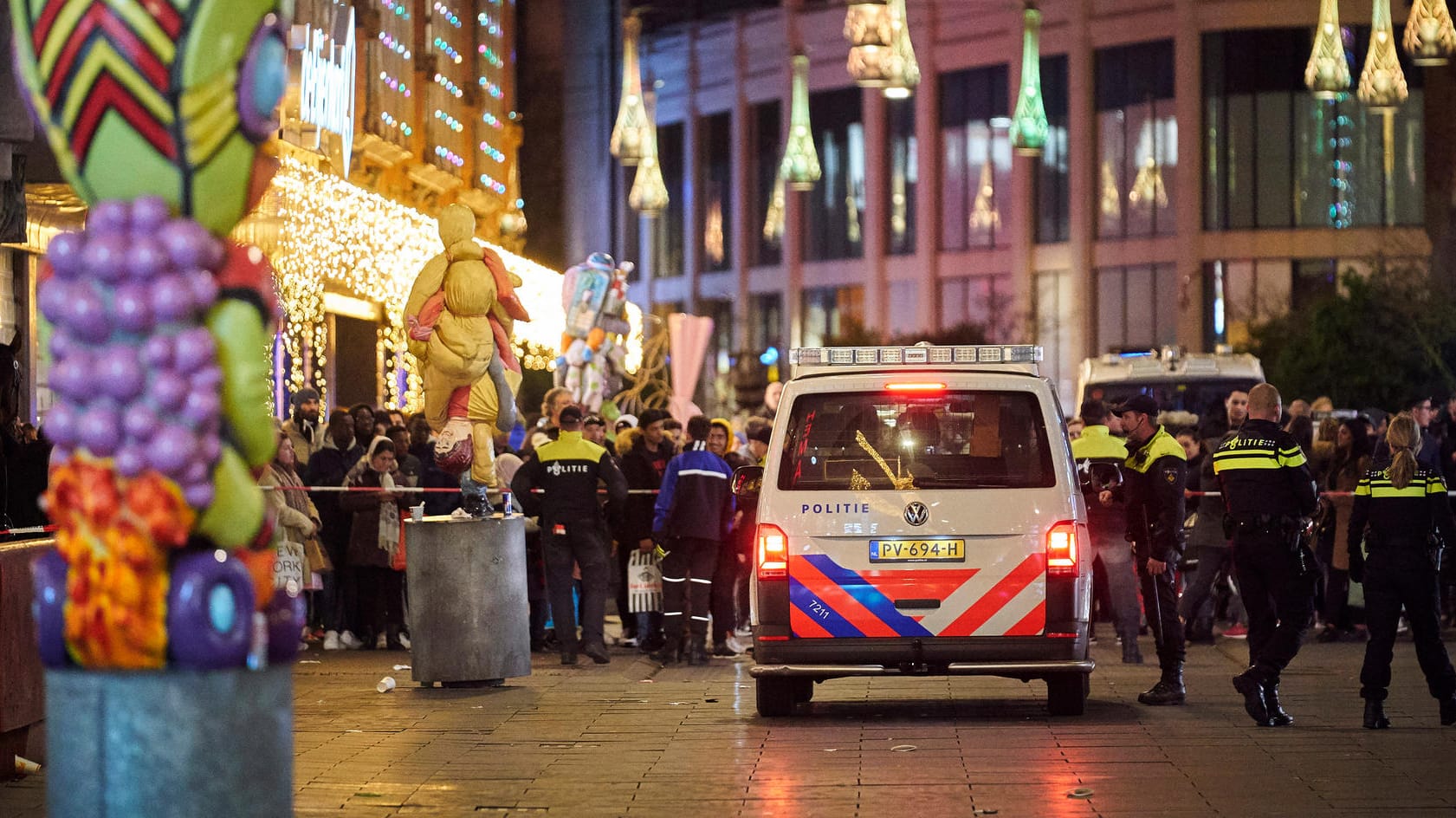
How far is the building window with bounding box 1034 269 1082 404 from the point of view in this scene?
235 feet

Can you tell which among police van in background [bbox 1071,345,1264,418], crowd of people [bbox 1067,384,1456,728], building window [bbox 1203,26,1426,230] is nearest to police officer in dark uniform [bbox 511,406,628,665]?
crowd of people [bbox 1067,384,1456,728]

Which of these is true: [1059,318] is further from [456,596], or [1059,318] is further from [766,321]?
[456,596]

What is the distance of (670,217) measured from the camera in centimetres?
8394

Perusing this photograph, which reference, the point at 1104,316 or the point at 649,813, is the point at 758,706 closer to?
the point at 649,813

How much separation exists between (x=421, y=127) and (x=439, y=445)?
2163cm

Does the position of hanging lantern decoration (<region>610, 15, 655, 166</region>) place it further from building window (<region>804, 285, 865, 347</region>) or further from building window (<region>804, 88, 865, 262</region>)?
building window (<region>804, 88, 865, 262</region>)

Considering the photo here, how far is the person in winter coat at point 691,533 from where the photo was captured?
1702cm

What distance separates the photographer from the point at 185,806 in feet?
19.9

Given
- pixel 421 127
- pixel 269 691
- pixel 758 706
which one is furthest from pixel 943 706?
pixel 421 127

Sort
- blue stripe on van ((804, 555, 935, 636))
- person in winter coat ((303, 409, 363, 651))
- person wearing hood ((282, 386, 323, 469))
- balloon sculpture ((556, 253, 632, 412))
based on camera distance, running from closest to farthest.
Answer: blue stripe on van ((804, 555, 935, 636)), person in winter coat ((303, 409, 363, 651)), person wearing hood ((282, 386, 323, 469)), balloon sculpture ((556, 253, 632, 412))

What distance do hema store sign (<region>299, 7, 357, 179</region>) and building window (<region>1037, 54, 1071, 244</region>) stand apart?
160 feet

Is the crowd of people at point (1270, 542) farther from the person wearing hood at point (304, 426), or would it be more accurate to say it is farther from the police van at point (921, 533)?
the person wearing hood at point (304, 426)

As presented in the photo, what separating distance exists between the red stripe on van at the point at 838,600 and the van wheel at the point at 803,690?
1.01 metres

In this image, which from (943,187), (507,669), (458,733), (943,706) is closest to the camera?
(458,733)
